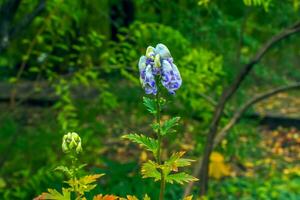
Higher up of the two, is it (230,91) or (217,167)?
(230,91)

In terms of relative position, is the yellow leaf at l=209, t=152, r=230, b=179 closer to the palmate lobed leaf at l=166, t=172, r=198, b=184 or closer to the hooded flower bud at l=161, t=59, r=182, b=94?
the palmate lobed leaf at l=166, t=172, r=198, b=184

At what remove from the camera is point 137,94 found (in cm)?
614

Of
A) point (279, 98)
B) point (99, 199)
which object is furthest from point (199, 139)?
point (279, 98)

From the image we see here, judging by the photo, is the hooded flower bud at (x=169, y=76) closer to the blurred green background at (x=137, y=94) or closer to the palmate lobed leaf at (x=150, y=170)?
the palmate lobed leaf at (x=150, y=170)

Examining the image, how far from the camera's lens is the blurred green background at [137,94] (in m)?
4.96

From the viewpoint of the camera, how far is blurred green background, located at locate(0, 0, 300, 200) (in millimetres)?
4965

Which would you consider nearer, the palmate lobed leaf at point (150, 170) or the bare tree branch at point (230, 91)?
the palmate lobed leaf at point (150, 170)

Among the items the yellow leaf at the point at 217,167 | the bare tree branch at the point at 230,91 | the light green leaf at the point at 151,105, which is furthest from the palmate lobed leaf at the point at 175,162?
the yellow leaf at the point at 217,167

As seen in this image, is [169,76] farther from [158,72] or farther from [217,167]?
[217,167]

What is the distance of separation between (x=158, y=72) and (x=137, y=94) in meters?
4.33

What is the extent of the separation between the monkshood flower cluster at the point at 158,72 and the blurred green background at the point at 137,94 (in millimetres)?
1329

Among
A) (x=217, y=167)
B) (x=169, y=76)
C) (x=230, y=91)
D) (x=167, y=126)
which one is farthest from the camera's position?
(x=217, y=167)

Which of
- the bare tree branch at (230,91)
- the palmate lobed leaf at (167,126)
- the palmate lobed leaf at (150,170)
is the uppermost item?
the bare tree branch at (230,91)

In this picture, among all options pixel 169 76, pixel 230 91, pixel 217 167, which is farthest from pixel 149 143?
pixel 217 167
